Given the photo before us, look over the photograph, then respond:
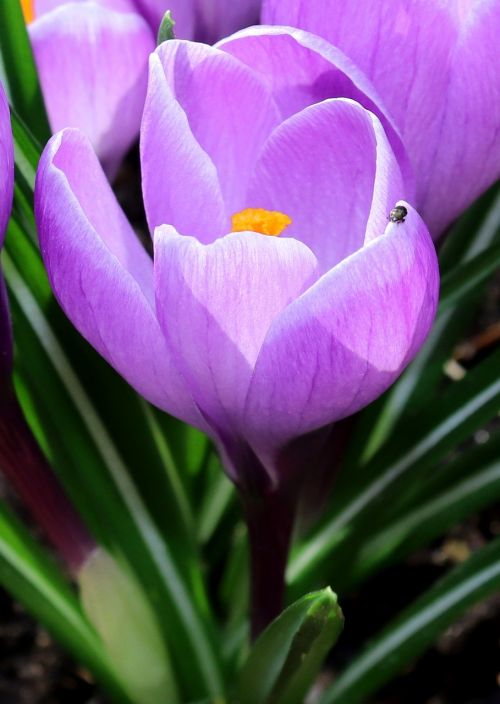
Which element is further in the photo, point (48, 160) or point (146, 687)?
point (146, 687)

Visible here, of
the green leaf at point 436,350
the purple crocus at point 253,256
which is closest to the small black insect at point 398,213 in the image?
the purple crocus at point 253,256

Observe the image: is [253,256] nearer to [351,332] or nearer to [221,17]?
[351,332]

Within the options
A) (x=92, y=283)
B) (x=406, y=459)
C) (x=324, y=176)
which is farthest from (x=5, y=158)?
(x=406, y=459)

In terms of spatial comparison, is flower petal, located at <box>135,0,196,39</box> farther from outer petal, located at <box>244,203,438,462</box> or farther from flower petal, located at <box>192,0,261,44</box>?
outer petal, located at <box>244,203,438,462</box>

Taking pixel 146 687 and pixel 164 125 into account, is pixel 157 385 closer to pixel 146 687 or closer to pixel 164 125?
pixel 164 125

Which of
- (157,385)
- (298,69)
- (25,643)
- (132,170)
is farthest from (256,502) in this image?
(132,170)
